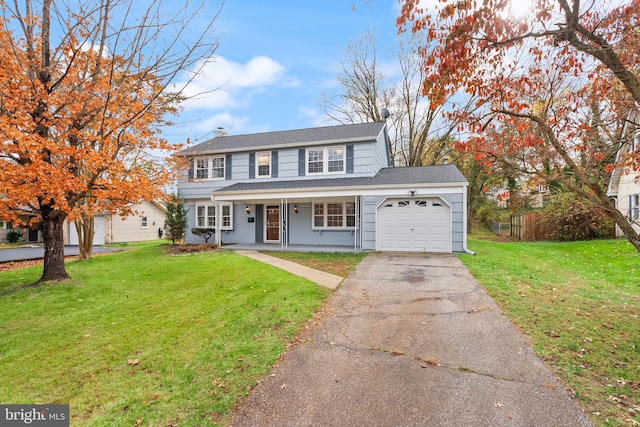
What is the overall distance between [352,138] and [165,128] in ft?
26.2

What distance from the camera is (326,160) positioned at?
14992 mm

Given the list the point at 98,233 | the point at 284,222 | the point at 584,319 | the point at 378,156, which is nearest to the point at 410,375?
the point at 584,319

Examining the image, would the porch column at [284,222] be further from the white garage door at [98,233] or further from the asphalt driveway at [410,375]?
the white garage door at [98,233]

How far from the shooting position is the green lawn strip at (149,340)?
10.3 ft

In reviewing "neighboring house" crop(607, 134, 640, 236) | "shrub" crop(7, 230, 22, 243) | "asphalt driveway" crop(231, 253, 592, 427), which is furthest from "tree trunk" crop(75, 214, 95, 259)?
"neighboring house" crop(607, 134, 640, 236)

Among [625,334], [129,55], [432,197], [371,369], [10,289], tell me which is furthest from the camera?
[432,197]

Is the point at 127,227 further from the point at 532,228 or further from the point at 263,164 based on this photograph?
the point at 532,228

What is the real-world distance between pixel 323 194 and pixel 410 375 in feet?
33.6

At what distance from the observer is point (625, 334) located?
171 inches

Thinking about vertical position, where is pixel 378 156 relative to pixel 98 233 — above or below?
above

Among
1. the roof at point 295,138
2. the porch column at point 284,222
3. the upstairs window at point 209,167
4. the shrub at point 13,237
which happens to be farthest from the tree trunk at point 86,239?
the shrub at point 13,237

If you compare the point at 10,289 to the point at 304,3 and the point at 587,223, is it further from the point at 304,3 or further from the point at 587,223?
the point at 587,223

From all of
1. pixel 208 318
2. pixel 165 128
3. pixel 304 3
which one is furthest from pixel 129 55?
pixel 208 318

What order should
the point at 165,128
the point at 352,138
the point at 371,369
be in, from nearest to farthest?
the point at 371,369
the point at 165,128
the point at 352,138
